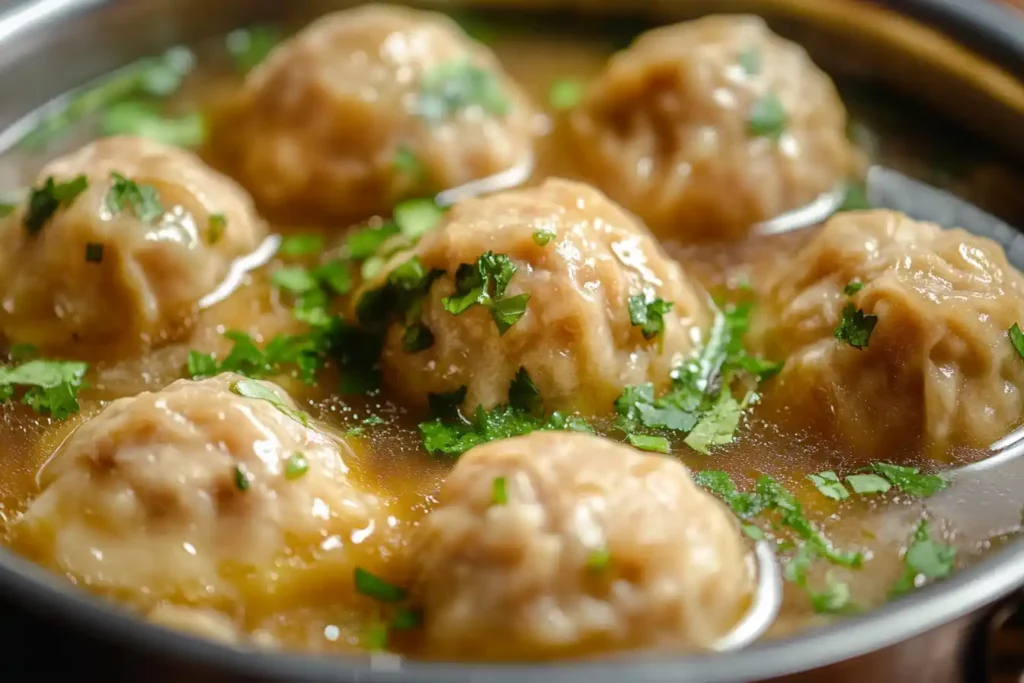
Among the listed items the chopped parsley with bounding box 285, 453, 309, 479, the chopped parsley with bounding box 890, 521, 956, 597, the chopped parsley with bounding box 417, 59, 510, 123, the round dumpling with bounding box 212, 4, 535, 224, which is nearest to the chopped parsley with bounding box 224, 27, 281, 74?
the round dumpling with bounding box 212, 4, 535, 224

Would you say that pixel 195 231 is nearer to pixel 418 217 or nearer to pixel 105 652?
pixel 418 217

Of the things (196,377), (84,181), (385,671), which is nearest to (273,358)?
(196,377)

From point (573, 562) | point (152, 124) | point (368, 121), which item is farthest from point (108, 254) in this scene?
point (573, 562)

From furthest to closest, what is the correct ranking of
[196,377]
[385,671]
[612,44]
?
[612,44] → [196,377] → [385,671]

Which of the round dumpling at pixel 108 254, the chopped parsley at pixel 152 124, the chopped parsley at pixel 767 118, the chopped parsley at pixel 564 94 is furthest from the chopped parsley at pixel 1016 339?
the chopped parsley at pixel 152 124

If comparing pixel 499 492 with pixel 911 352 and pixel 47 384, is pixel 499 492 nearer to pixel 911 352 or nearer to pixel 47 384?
pixel 911 352

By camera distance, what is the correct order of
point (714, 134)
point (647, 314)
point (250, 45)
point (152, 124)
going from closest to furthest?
1. point (647, 314)
2. point (714, 134)
3. point (152, 124)
4. point (250, 45)
